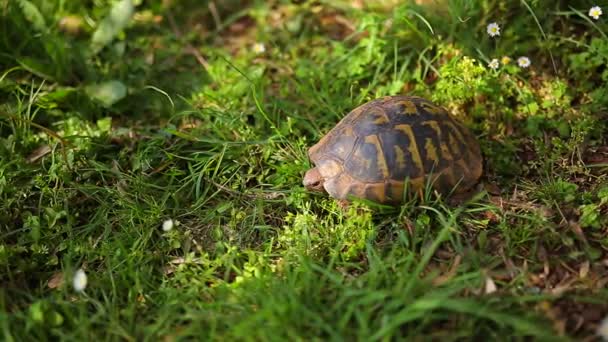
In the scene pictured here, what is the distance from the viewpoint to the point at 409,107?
3.31 m

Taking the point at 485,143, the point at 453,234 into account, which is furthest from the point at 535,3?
the point at 453,234

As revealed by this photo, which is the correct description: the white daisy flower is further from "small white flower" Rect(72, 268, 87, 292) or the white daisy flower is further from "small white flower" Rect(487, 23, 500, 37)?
"small white flower" Rect(72, 268, 87, 292)

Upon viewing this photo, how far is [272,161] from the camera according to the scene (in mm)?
3693

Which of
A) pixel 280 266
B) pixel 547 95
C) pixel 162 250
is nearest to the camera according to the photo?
pixel 280 266

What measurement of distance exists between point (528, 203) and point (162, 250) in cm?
242

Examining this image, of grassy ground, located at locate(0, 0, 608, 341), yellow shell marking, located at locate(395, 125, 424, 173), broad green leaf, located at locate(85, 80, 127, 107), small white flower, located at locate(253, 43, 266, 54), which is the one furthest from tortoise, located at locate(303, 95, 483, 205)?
broad green leaf, located at locate(85, 80, 127, 107)

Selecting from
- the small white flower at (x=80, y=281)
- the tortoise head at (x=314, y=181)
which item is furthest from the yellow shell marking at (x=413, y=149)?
the small white flower at (x=80, y=281)

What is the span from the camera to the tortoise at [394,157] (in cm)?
316

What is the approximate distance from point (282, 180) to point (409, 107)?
1.03 metres

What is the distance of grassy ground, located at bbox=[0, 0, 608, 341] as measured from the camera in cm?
261

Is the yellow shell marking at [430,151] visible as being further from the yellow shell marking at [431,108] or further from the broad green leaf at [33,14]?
the broad green leaf at [33,14]

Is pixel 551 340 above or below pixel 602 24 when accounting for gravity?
below

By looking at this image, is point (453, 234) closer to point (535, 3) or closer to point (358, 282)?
point (358, 282)

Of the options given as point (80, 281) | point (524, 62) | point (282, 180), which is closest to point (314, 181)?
point (282, 180)
